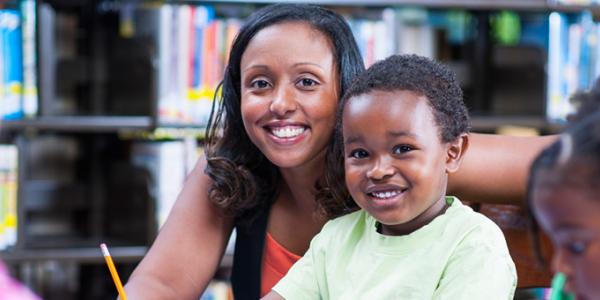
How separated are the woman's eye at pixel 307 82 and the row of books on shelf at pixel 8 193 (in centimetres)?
155

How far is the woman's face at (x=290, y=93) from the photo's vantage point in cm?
123

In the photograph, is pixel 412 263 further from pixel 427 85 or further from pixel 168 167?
pixel 168 167

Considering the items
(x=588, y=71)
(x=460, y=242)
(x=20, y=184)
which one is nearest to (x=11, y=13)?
(x=20, y=184)

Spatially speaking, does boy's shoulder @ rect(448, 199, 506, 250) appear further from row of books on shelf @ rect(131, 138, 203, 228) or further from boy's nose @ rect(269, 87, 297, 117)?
row of books on shelf @ rect(131, 138, 203, 228)

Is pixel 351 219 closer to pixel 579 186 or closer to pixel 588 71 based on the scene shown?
Result: pixel 579 186

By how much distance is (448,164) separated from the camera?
0.98 metres

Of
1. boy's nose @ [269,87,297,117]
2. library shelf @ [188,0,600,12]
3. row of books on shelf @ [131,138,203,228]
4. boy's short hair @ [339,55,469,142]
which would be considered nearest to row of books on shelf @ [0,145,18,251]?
row of books on shelf @ [131,138,203,228]

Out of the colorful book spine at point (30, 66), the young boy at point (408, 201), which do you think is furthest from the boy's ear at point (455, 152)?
the colorful book spine at point (30, 66)

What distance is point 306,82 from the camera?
1249 mm

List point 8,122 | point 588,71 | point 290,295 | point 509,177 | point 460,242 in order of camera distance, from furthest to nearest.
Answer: point 588,71 → point 8,122 → point 509,177 → point 290,295 → point 460,242

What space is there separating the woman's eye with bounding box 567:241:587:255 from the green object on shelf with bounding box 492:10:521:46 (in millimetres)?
2516

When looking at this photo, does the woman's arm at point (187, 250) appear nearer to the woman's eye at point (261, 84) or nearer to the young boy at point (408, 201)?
the woman's eye at point (261, 84)

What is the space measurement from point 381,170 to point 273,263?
462mm

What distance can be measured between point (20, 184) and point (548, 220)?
2.29 m
